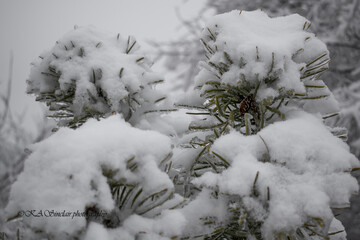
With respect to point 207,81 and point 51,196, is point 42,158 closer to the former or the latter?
point 51,196

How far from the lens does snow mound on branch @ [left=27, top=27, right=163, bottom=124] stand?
0.96m

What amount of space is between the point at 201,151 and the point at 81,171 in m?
0.41

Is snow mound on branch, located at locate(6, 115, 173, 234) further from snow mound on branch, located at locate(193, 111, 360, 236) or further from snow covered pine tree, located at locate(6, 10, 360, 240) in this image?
snow mound on branch, located at locate(193, 111, 360, 236)

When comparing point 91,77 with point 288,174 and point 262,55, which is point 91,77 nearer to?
point 262,55

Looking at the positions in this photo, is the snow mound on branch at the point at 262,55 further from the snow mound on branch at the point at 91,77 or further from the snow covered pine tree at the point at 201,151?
the snow mound on branch at the point at 91,77

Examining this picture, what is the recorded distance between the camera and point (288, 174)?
28.6 inches

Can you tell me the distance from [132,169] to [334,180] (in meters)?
0.56

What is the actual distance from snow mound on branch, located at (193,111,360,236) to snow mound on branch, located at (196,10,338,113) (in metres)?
0.15

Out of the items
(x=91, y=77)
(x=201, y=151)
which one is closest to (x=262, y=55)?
(x=201, y=151)

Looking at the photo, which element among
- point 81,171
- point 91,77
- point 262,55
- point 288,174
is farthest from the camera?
point 91,77

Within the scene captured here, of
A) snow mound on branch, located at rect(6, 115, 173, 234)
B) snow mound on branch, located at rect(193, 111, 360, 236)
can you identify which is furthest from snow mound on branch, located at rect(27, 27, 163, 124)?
snow mound on branch, located at rect(193, 111, 360, 236)

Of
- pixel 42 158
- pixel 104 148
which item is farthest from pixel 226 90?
pixel 42 158

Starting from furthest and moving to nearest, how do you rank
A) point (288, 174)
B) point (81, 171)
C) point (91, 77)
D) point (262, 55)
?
point (91, 77), point (262, 55), point (288, 174), point (81, 171)

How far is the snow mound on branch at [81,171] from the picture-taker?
0.60m
